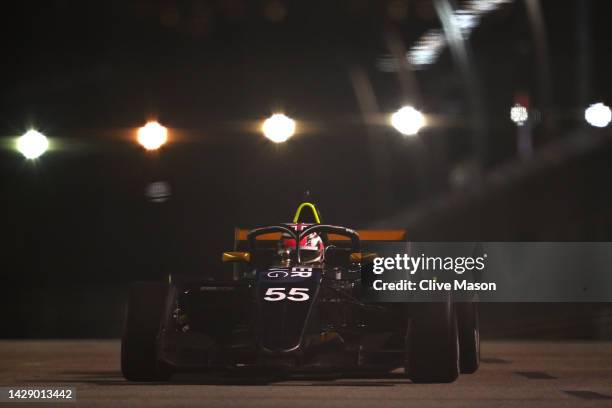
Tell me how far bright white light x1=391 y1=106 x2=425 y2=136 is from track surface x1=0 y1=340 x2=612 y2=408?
26.6ft

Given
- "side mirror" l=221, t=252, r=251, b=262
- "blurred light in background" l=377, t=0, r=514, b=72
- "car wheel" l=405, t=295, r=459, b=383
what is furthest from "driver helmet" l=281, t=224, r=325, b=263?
"blurred light in background" l=377, t=0, r=514, b=72

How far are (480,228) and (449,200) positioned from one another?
759 centimetres

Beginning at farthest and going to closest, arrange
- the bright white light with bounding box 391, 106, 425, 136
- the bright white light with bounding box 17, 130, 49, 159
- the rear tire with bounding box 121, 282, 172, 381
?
the bright white light with bounding box 17, 130, 49, 159
the bright white light with bounding box 391, 106, 425, 136
the rear tire with bounding box 121, 282, 172, 381

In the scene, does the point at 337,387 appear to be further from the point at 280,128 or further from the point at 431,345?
the point at 280,128

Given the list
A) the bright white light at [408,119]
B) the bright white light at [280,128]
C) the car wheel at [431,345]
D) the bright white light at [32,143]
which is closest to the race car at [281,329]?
the car wheel at [431,345]

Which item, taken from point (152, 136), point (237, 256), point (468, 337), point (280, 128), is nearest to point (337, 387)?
point (237, 256)

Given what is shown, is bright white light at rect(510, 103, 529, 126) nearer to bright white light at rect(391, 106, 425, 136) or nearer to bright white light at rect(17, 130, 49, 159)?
bright white light at rect(391, 106, 425, 136)

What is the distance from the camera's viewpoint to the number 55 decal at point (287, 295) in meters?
13.5

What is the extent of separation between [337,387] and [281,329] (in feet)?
2.55

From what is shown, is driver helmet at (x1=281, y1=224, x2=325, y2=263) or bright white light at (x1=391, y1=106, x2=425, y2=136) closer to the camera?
driver helmet at (x1=281, y1=224, x2=325, y2=263)

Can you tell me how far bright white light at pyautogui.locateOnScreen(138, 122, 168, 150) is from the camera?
2553 centimetres

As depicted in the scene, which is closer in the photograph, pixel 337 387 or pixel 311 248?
pixel 337 387

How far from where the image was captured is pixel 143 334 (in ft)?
45.0

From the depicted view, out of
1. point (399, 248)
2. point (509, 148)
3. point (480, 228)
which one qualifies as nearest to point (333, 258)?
point (399, 248)
